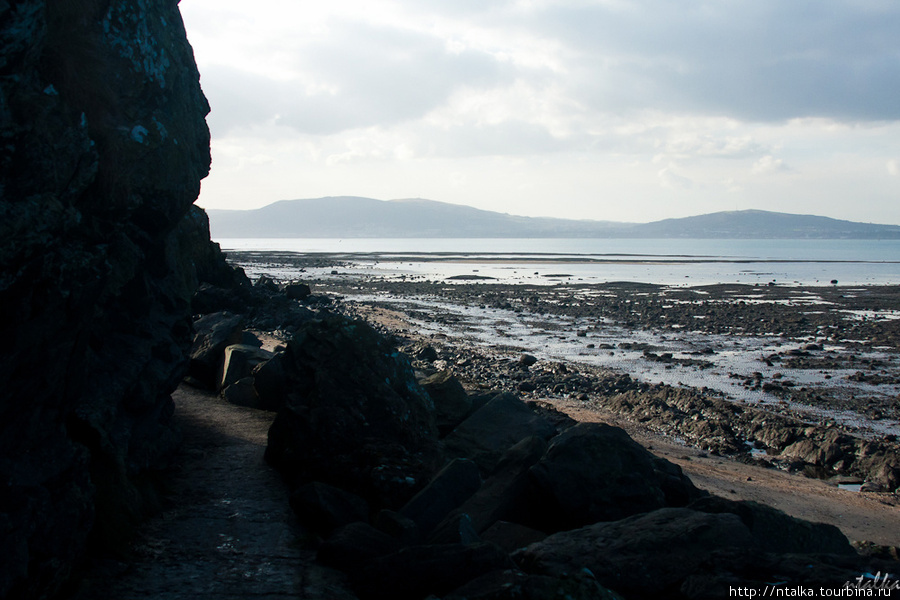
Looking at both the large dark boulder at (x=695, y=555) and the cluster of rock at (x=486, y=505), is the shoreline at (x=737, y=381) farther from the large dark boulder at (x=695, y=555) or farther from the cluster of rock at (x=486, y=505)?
the large dark boulder at (x=695, y=555)

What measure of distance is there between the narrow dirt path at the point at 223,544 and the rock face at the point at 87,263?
0.47 meters

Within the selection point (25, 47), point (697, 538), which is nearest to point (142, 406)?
point (25, 47)

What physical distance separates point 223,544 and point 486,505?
10.8 ft

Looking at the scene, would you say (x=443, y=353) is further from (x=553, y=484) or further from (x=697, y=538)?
(x=697, y=538)

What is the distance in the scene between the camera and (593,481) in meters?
8.45

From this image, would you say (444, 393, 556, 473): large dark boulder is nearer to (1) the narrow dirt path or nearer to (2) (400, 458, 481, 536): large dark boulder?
(2) (400, 458, 481, 536): large dark boulder

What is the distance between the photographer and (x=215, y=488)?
950 centimetres

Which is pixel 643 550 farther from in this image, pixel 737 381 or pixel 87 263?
pixel 737 381

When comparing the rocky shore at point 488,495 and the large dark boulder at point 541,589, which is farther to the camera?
the rocky shore at point 488,495

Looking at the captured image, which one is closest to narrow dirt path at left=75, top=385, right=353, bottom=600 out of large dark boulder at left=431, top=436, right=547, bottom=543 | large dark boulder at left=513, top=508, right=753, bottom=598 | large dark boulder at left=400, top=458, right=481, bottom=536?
large dark boulder at left=400, top=458, right=481, bottom=536

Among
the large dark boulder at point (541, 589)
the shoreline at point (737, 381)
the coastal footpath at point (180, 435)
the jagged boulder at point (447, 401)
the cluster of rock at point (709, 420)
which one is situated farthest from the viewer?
the cluster of rock at point (709, 420)

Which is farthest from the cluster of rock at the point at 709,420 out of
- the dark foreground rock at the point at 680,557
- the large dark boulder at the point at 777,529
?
the dark foreground rock at the point at 680,557

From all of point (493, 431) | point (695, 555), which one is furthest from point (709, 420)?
point (695, 555)

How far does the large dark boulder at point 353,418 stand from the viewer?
937 cm
